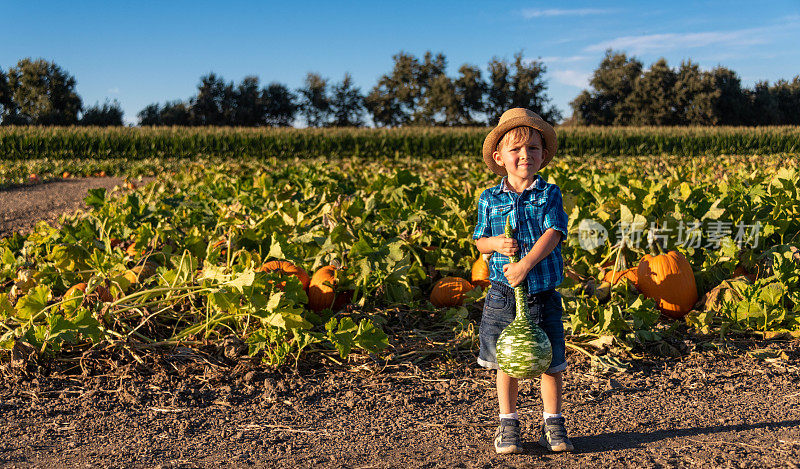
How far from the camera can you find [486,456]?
245 centimetres

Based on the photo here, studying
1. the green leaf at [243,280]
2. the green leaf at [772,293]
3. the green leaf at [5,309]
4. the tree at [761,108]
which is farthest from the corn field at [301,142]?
the tree at [761,108]

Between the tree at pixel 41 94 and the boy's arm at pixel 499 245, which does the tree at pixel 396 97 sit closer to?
the tree at pixel 41 94

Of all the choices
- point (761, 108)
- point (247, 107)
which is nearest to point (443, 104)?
point (247, 107)

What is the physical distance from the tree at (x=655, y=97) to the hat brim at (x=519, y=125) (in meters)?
61.2

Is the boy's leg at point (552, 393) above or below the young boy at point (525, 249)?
below

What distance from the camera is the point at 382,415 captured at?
2.89 m

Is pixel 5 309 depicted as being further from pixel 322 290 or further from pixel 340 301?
pixel 340 301

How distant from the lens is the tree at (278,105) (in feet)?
209

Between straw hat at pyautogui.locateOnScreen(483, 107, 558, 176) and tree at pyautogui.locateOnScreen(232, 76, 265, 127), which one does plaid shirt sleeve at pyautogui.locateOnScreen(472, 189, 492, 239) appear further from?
tree at pyautogui.locateOnScreen(232, 76, 265, 127)

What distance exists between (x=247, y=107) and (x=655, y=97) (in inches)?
1444

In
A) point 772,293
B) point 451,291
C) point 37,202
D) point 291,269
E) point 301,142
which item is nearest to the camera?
point 772,293

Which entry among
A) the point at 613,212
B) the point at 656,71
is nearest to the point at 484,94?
the point at 656,71

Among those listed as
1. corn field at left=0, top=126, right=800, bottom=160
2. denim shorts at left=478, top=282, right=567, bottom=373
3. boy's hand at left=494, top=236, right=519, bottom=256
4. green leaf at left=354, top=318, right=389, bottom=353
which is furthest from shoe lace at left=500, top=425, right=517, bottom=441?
corn field at left=0, top=126, right=800, bottom=160

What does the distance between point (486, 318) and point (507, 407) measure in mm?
342
